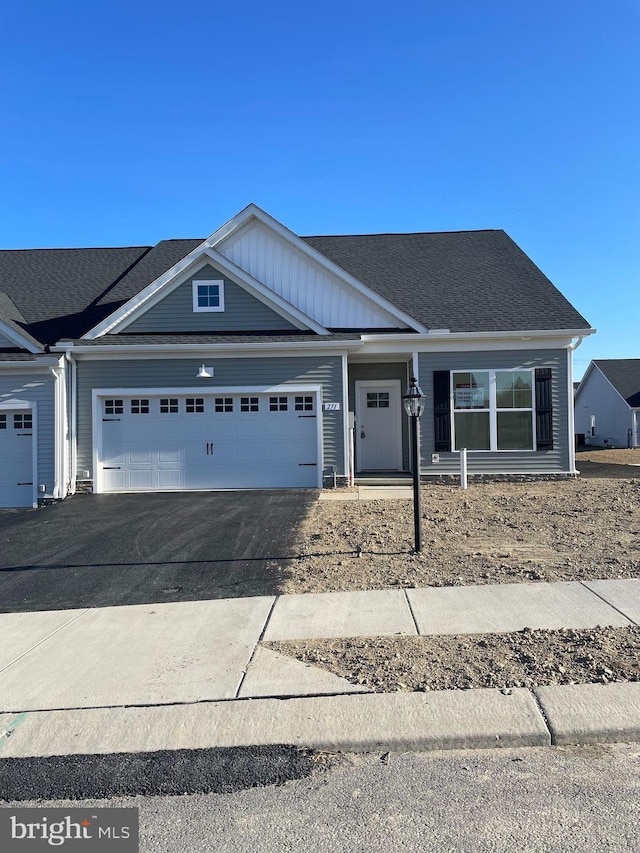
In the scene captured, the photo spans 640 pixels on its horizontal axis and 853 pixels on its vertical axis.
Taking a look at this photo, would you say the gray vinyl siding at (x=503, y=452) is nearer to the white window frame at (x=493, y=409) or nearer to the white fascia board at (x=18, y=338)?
the white window frame at (x=493, y=409)

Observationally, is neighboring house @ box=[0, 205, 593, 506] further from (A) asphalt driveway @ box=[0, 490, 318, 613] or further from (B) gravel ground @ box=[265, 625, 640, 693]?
(B) gravel ground @ box=[265, 625, 640, 693]

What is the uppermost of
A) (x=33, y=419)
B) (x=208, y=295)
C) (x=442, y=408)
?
(x=208, y=295)

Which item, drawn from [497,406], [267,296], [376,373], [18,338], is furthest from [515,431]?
[18,338]

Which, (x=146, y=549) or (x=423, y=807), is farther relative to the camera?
(x=146, y=549)

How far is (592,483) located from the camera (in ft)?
44.3

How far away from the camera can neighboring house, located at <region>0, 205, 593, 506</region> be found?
13008 mm

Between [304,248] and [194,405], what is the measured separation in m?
4.57

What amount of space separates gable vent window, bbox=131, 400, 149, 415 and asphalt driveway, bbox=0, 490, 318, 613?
2140 mm

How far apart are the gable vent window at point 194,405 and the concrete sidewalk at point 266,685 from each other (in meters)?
7.98

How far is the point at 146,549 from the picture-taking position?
8.19m

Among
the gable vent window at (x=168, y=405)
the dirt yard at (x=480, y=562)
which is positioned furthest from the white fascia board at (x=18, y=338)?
the dirt yard at (x=480, y=562)

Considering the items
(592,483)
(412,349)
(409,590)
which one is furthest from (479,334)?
(409,590)

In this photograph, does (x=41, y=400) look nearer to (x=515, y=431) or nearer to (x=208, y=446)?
(x=208, y=446)

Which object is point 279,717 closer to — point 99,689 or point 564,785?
point 99,689
